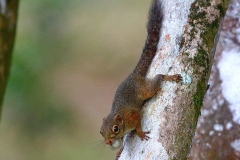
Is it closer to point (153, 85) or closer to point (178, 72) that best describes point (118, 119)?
point (153, 85)

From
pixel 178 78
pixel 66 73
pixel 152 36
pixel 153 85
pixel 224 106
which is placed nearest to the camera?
pixel 178 78

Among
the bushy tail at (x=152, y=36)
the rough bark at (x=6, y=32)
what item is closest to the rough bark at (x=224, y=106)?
the bushy tail at (x=152, y=36)

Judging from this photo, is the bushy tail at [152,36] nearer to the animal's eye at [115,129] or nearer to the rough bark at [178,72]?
the rough bark at [178,72]

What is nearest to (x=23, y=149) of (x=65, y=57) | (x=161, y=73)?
(x=65, y=57)

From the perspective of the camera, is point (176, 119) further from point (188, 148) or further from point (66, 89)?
point (66, 89)

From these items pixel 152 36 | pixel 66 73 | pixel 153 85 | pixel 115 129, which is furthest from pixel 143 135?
pixel 66 73

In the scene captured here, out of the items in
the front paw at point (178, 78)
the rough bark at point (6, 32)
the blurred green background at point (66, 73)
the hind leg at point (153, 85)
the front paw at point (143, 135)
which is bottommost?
the blurred green background at point (66, 73)

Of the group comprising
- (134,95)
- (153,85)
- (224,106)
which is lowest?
(224,106)

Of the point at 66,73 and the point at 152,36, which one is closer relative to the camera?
the point at 152,36
